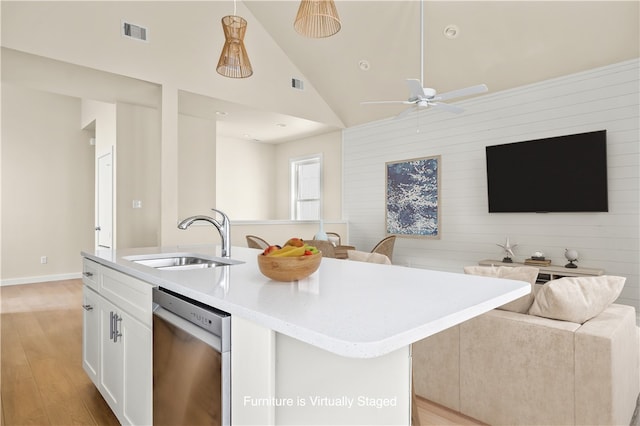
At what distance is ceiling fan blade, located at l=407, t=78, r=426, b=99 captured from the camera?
325 cm

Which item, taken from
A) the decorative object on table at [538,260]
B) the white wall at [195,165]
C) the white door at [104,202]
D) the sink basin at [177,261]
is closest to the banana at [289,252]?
the sink basin at [177,261]

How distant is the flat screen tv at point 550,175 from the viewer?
415cm

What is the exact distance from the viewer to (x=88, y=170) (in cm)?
712

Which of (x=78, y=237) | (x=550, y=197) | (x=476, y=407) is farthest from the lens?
(x=78, y=237)

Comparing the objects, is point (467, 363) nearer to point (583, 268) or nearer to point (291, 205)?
point (583, 268)

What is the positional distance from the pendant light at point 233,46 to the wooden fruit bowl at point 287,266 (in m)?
1.65

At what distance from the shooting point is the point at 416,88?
3.38 meters

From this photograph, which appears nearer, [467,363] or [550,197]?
[467,363]

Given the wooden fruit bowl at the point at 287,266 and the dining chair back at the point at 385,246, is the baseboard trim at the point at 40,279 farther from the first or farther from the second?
the wooden fruit bowl at the point at 287,266

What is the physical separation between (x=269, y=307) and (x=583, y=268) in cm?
444

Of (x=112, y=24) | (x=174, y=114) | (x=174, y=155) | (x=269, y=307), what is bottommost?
(x=269, y=307)

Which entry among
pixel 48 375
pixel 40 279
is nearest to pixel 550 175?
pixel 48 375

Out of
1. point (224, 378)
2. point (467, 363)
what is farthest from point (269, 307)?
point (467, 363)

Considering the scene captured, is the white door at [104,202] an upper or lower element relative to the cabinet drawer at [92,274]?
upper
